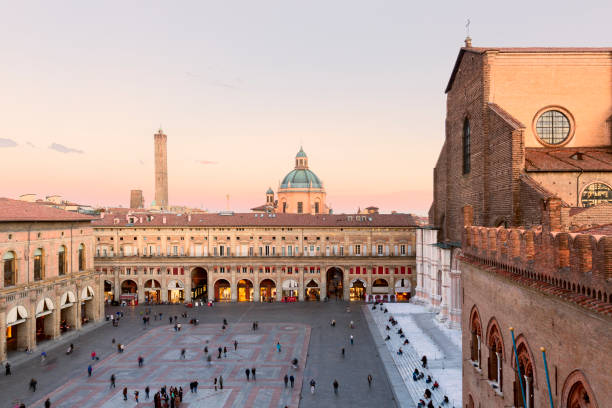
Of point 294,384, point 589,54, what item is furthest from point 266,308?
point 589,54

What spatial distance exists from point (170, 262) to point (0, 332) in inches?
1194

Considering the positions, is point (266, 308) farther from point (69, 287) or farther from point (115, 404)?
point (115, 404)

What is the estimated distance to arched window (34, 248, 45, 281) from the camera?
4250cm

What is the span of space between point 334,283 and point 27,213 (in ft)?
153

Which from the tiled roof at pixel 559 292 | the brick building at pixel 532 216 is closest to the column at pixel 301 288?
the brick building at pixel 532 216

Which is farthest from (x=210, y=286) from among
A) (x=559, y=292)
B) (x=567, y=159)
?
(x=559, y=292)

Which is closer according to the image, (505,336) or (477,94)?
(505,336)

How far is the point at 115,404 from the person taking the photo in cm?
2925

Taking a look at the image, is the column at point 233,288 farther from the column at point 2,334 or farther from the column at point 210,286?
the column at point 2,334

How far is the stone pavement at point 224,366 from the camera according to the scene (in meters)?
30.1

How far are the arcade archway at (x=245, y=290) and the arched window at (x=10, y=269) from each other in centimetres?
3266

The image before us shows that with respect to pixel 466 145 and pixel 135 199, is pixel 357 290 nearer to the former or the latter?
pixel 466 145

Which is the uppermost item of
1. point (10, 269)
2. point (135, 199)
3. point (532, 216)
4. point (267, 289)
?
point (135, 199)

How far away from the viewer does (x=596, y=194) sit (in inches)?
901
